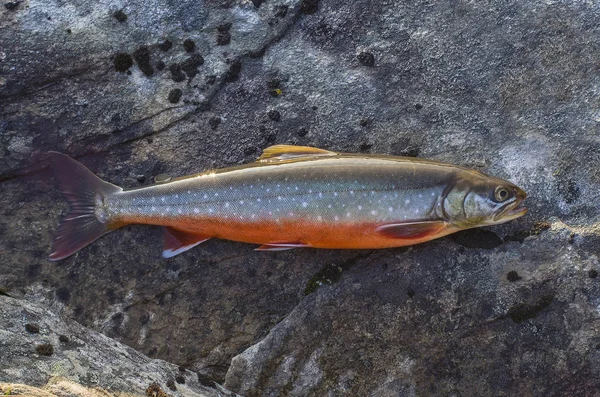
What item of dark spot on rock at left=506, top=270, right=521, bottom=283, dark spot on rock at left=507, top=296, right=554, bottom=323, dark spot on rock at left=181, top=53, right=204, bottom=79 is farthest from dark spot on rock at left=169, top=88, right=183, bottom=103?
dark spot on rock at left=507, top=296, right=554, bottom=323

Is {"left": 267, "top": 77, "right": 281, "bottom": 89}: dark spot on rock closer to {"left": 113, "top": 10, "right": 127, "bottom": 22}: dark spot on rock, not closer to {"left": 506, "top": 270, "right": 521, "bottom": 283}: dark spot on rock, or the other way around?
{"left": 113, "top": 10, "right": 127, "bottom": 22}: dark spot on rock

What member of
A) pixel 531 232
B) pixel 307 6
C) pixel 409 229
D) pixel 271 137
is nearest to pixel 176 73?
pixel 271 137

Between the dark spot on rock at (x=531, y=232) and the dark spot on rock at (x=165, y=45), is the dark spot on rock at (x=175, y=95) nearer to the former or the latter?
the dark spot on rock at (x=165, y=45)

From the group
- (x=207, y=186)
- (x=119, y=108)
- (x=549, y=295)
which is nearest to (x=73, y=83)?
(x=119, y=108)

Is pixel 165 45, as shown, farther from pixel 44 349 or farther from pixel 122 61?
pixel 44 349

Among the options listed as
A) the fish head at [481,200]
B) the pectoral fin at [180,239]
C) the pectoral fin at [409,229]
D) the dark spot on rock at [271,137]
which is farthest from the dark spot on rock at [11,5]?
the fish head at [481,200]

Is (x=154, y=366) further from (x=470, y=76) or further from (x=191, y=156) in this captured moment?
(x=470, y=76)
